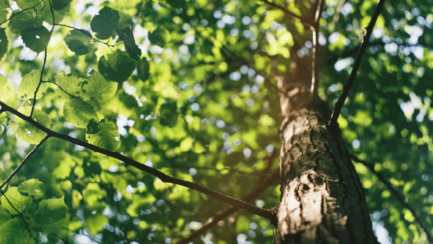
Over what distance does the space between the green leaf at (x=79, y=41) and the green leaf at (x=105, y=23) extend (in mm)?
86

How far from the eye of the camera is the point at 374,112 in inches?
127

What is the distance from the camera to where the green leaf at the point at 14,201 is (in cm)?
130

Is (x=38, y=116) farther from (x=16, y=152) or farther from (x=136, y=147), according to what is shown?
(x=16, y=152)

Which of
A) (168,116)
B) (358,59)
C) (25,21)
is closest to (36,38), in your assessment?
(25,21)

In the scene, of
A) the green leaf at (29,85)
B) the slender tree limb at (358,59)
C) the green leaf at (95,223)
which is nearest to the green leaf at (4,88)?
the green leaf at (29,85)

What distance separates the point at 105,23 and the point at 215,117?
8.45 feet

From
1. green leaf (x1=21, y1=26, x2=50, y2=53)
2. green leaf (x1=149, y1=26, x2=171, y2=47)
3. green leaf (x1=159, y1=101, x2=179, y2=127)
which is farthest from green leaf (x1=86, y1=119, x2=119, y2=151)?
green leaf (x1=159, y1=101, x2=179, y2=127)

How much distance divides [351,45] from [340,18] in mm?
416

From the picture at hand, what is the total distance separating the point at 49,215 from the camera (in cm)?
131

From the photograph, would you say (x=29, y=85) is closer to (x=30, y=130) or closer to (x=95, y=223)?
(x=30, y=130)

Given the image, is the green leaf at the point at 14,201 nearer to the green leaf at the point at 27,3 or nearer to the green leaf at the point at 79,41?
the green leaf at the point at 79,41

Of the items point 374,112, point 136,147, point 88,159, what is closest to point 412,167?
point 374,112

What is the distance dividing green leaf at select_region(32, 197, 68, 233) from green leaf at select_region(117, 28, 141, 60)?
3.03 feet

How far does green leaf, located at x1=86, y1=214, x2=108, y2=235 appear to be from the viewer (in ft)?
7.87
